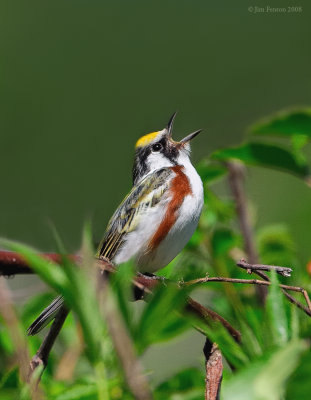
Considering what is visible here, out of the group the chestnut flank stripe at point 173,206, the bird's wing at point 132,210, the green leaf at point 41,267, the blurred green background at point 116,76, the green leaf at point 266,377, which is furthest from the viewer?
the blurred green background at point 116,76

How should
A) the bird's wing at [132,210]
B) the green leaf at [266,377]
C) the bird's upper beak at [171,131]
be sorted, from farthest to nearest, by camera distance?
the bird's upper beak at [171,131]
the bird's wing at [132,210]
the green leaf at [266,377]

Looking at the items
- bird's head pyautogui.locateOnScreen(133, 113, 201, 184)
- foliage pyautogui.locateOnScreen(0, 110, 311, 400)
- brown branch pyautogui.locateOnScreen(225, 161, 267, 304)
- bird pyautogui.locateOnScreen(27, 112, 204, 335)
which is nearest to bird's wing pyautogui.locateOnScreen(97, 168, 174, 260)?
bird pyautogui.locateOnScreen(27, 112, 204, 335)

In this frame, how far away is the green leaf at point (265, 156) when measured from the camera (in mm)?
1710

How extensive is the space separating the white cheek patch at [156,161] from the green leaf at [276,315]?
2.62m

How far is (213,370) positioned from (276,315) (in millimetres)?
98

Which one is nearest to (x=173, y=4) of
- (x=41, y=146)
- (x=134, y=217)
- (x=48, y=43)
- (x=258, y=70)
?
(x=48, y=43)

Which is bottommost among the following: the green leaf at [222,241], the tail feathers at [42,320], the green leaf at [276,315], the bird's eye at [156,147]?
the green leaf at [222,241]

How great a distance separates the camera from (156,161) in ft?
11.9

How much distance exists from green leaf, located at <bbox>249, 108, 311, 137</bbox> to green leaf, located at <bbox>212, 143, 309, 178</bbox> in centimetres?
11

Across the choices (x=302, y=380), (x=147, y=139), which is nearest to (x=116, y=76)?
(x=147, y=139)

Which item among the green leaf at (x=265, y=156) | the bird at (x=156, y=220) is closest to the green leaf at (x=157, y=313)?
the green leaf at (x=265, y=156)

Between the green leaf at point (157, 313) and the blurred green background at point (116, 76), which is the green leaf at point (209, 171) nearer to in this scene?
the green leaf at point (157, 313)

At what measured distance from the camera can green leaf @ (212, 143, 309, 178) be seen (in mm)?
1710

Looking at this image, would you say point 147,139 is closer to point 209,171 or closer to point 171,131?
point 171,131
